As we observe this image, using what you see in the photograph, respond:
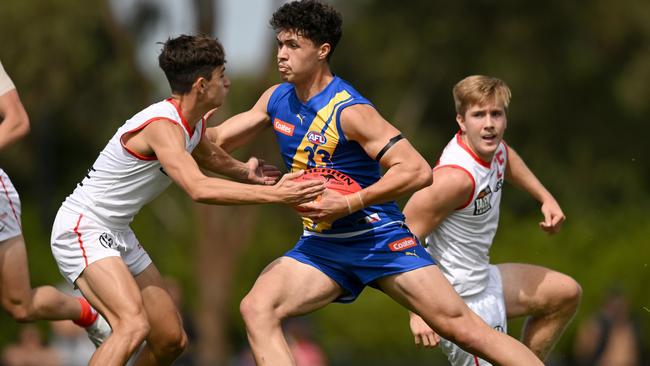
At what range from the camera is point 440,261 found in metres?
7.71

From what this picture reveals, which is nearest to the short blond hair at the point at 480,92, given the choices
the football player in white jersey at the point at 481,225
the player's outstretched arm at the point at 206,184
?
the football player in white jersey at the point at 481,225

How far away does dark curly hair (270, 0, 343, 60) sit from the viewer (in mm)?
7051

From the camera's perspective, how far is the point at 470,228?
299 inches

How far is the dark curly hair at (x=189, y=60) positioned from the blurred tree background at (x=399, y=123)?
38.2 feet

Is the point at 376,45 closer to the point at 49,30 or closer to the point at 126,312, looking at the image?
the point at 49,30

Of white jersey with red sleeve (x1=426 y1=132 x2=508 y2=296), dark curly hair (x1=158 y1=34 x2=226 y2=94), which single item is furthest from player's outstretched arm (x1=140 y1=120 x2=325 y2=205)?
white jersey with red sleeve (x1=426 y1=132 x2=508 y2=296)

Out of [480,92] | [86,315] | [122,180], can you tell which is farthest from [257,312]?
[480,92]

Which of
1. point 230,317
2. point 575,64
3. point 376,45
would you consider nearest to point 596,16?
point 575,64

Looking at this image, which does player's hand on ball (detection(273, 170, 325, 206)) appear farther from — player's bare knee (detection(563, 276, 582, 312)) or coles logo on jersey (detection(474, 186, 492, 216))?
player's bare knee (detection(563, 276, 582, 312))

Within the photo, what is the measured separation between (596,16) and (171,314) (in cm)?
2428

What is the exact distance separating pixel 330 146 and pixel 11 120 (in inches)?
88.3

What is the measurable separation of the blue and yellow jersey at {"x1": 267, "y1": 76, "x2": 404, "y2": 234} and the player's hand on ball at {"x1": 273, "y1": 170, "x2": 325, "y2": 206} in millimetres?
549

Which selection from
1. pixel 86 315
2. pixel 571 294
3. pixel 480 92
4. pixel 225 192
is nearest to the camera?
pixel 225 192

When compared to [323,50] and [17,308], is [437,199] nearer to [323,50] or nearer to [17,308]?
[323,50]
